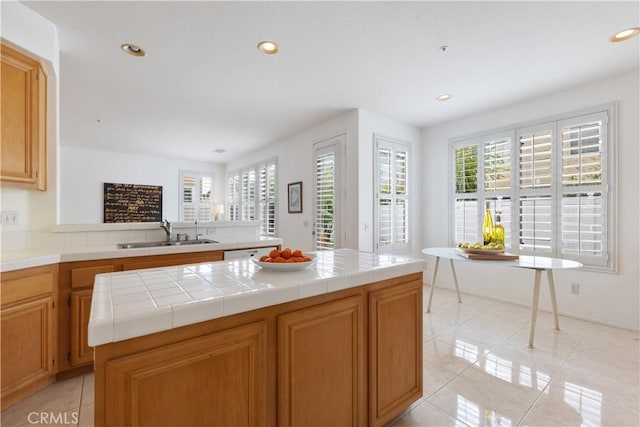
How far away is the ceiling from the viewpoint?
193 cm

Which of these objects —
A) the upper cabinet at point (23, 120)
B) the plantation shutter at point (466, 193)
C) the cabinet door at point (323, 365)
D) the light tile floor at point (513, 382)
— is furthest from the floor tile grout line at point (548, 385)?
the upper cabinet at point (23, 120)

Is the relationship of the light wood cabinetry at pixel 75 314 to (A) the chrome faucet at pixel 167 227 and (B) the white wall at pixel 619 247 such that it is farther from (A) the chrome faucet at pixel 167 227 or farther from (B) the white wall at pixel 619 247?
(B) the white wall at pixel 619 247

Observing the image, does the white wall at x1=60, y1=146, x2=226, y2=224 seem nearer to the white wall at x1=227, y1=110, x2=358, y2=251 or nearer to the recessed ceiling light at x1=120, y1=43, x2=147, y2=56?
the white wall at x1=227, y1=110, x2=358, y2=251

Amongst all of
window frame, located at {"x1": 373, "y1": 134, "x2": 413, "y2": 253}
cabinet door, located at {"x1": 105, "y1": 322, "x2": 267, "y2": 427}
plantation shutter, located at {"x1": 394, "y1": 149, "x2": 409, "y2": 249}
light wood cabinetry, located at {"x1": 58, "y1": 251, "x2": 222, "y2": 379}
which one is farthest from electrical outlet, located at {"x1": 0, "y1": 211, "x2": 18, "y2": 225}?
plantation shutter, located at {"x1": 394, "y1": 149, "x2": 409, "y2": 249}

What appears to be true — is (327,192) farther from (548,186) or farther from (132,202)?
(132,202)

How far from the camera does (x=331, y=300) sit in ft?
4.17

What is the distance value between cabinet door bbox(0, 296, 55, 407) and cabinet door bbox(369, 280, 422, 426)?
2.05 m

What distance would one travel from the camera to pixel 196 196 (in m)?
7.16

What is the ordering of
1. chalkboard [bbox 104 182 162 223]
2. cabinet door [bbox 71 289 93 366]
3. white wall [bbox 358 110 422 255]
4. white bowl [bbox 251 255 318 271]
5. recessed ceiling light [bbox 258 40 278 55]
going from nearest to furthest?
white bowl [bbox 251 255 318 271], cabinet door [bbox 71 289 93 366], recessed ceiling light [bbox 258 40 278 55], white wall [bbox 358 110 422 255], chalkboard [bbox 104 182 162 223]

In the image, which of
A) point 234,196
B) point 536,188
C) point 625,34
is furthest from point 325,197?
point 234,196

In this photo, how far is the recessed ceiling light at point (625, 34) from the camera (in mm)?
2123

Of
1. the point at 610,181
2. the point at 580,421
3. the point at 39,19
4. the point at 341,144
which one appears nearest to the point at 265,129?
the point at 341,144

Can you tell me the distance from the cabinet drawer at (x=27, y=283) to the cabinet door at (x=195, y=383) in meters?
1.47

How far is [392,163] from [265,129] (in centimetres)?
213
